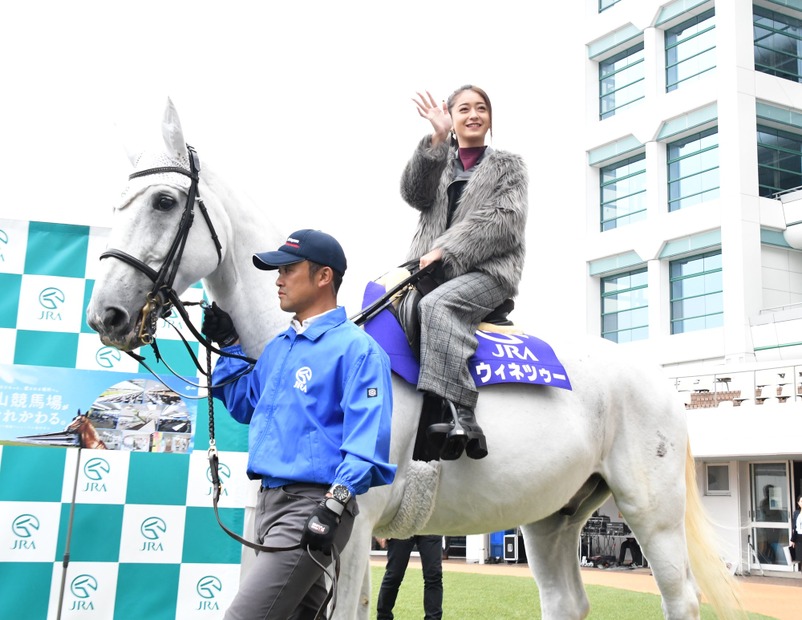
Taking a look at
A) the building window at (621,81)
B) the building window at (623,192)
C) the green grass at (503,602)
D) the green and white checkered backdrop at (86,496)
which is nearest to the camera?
the green and white checkered backdrop at (86,496)

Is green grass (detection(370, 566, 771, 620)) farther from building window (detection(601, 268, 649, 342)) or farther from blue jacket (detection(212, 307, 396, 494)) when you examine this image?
building window (detection(601, 268, 649, 342))

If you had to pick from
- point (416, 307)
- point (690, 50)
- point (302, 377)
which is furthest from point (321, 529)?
point (690, 50)

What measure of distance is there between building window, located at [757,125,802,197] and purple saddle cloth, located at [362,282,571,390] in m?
25.7

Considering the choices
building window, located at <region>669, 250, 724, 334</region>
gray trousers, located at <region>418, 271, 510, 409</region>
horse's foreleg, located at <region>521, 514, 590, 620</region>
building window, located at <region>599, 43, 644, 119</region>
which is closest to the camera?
gray trousers, located at <region>418, 271, 510, 409</region>

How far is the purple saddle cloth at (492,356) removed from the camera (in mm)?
3533

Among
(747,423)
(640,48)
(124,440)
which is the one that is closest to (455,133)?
(124,440)

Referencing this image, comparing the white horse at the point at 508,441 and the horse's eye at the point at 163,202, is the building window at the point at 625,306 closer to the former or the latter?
the white horse at the point at 508,441

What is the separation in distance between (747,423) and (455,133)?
1789 centimetres

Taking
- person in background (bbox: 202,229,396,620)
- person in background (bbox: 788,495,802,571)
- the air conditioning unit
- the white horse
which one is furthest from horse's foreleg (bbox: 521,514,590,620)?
the air conditioning unit

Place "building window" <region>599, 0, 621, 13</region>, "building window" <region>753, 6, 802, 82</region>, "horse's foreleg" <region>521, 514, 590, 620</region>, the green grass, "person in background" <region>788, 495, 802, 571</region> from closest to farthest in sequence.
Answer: "horse's foreleg" <region>521, 514, 590, 620</region>
the green grass
"person in background" <region>788, 495, 802, 571</region>
"building window" <region>753, 6, 802, 82</region>
"building window" <region>599, 0, 621, 13</region>

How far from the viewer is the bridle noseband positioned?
309 centimetres

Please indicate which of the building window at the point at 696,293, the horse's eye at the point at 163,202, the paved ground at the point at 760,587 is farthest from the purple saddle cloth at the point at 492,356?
the building window at the point at 696,293

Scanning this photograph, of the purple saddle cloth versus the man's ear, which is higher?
the man's ear

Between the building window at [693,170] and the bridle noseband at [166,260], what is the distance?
85.5ft
